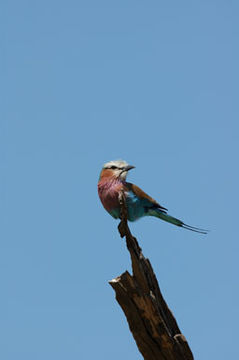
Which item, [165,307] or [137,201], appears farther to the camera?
[137,201]

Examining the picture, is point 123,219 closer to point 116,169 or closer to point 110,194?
point 110,194

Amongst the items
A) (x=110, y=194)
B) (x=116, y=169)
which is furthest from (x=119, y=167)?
(x=110, y=194)

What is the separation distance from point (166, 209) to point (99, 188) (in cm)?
95

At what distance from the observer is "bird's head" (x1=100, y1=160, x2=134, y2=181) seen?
7410 mm

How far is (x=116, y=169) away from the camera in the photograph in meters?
7.48

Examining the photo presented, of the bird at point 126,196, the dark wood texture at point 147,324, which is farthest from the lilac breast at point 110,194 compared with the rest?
the dark wood texture at point 147,324

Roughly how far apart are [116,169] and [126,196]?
1.51 feet

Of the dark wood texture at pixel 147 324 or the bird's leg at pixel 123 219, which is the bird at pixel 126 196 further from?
the dark wood texture at pixel 147 324

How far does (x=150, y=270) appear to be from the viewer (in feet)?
21.6

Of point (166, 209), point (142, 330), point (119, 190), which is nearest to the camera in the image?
point (142, 330)

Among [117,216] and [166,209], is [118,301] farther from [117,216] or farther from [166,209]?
[166,209]

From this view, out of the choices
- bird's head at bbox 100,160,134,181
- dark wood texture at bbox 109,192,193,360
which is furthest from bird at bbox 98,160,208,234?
dark wood texture at bbox 109,192,193,360

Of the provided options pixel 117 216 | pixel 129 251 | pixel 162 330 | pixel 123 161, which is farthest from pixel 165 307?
pixel 123 161

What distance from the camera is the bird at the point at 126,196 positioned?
23.4 feet
